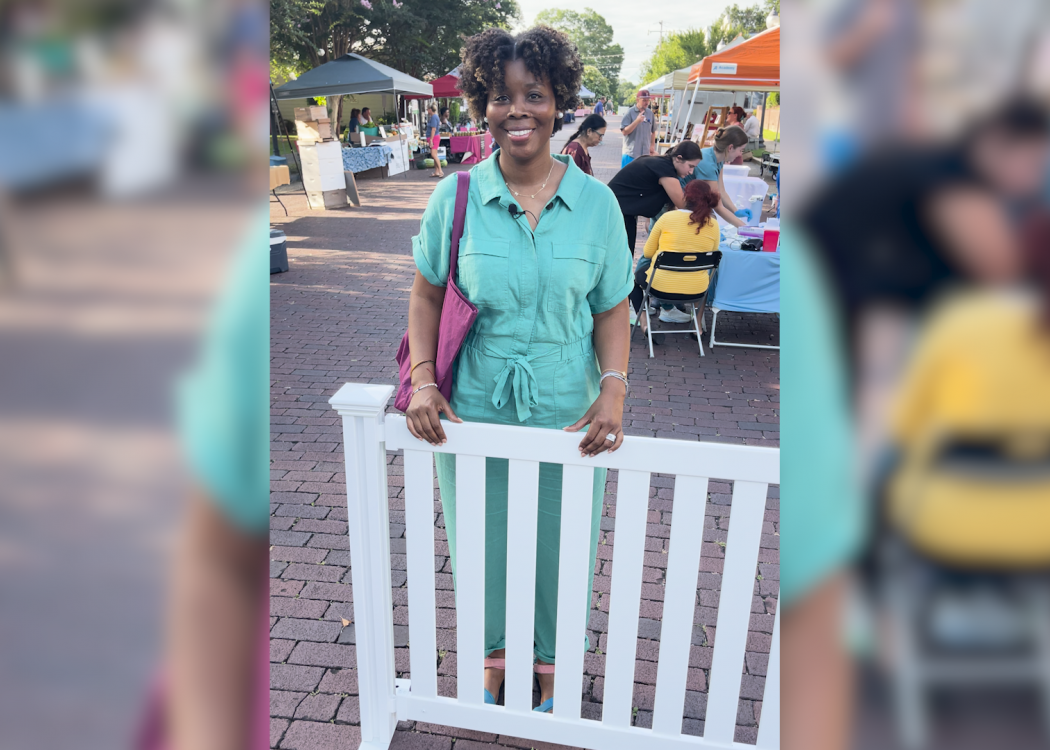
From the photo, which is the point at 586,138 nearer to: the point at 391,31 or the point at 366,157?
the point at 366,157

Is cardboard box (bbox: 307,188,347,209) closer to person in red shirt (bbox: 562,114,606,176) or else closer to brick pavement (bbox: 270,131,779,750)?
brick pavement (bbox: 270,131,779,750)

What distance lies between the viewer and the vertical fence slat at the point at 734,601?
176cm

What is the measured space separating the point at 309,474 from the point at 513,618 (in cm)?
243

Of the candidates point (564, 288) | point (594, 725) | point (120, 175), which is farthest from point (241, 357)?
point (594, 725)

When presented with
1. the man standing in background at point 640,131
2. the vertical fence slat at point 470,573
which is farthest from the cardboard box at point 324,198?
the vertical fence slat at point 470,573

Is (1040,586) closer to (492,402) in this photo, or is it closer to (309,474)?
(492,402)

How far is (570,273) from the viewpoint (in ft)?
6.14

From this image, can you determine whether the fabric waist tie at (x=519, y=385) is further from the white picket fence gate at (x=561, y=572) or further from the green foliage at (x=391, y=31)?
the green foliage at (x=391, y=31)

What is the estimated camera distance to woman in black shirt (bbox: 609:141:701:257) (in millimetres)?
6164

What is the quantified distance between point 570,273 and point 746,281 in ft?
14.3

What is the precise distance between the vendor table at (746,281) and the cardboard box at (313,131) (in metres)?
10.0

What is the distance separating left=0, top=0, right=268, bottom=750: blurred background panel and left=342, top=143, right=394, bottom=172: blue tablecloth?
16325mm

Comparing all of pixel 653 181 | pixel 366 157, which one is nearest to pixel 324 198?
pixel 366 157

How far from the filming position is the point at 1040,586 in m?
0.33
